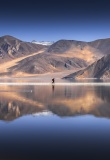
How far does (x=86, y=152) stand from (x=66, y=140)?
1754mm

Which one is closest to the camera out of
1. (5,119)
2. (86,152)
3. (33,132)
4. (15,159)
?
(15,159)

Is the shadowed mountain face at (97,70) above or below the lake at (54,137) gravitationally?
above

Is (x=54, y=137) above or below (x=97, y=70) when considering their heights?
below

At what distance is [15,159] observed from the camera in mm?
9398

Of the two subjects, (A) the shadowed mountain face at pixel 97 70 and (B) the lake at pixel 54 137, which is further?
(A) the shadowed mountain face at pixel 97 70

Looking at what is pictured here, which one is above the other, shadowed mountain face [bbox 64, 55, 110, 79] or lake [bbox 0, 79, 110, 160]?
shadowed mountain face [bbox 64, 55, 110, 79]

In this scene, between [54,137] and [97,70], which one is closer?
[54,137]

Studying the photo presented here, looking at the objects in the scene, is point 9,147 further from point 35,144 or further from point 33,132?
point 33,132

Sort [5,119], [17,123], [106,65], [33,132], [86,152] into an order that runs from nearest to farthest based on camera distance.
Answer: [86,152] < [33,132] < [17,123] < [5,119] < [106,65]

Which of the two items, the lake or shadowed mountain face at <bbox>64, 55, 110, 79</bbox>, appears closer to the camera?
the lake

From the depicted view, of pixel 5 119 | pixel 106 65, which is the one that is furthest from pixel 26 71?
pixel 5 119

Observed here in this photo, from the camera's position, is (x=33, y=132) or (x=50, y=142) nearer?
(x=50, y=142)

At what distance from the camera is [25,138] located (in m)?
12.0

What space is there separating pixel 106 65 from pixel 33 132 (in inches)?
4354
